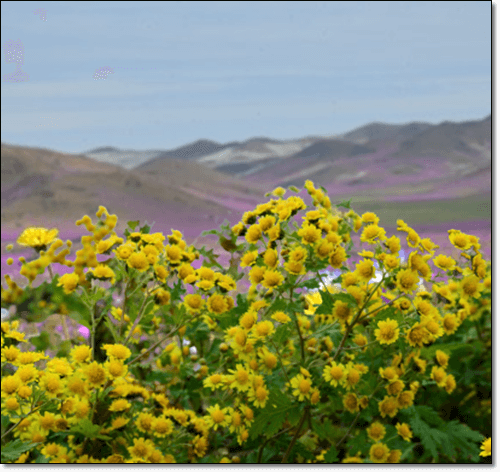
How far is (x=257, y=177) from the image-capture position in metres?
2.50

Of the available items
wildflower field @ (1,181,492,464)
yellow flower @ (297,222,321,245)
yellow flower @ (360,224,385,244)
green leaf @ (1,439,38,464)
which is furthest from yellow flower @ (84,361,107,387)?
yellow flower @ (360,224,385,244)

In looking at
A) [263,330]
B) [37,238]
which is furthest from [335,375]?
[37,238]

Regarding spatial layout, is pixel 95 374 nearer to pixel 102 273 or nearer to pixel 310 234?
pixel 102 273

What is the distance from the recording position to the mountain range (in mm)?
2154

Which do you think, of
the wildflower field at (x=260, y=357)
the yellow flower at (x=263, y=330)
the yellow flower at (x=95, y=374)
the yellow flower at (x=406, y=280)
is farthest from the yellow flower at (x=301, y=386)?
the yellow flower at (x=95, y=374)

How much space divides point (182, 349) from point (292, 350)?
29 cm

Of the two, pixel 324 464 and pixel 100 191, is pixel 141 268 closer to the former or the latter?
pixel 324 464

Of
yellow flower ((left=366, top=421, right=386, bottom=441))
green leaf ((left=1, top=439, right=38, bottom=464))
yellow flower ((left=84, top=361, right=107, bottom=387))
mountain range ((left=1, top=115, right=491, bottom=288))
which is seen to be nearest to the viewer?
green leaf ((left=1, top=439, right=38, bottom=464))

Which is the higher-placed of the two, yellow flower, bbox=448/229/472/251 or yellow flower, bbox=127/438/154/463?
yellow flower, bbox=448/229/472/251

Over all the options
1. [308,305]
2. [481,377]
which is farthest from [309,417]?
[481,377]

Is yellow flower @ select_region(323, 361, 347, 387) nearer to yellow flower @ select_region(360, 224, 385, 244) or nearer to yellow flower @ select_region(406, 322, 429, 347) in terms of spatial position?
yellow flower @ select_region(406, 322, 429, 347)

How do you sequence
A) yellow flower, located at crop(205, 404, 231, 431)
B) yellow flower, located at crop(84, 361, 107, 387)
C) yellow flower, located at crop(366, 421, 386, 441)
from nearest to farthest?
1. yellow flower, located at crop(84, 361, 107, 387)
2. yellow flower, located at crop(205, 404, 231, 431)
3. yellow flower, located at crop(366, 421, 386, 441)

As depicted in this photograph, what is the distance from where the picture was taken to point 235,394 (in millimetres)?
1250

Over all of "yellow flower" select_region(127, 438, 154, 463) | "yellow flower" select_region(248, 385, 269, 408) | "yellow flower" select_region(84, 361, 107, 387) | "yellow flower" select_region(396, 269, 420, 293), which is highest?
"yellow flower" select_region(396, 269, 420, 293)
